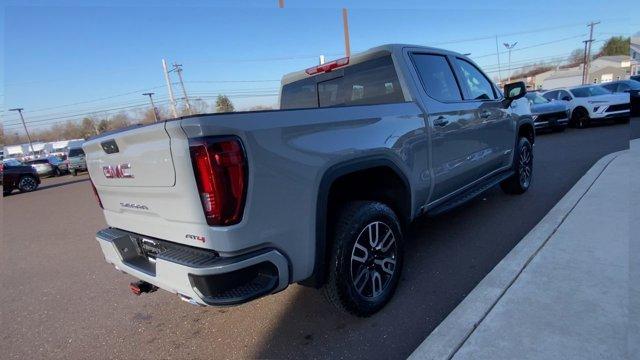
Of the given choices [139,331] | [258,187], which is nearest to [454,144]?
[258,187]

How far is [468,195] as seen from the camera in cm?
392

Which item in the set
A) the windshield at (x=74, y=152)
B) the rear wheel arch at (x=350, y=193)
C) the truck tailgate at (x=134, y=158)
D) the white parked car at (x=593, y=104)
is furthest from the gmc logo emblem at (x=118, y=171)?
the windshield at (x=74, y=152)

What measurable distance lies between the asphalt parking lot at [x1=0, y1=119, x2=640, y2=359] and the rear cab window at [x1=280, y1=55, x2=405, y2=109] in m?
1.63

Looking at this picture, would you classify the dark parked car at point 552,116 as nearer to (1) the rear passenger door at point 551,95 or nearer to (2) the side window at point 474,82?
(1) the rear passenger door at point 551,95

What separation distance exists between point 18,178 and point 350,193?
19.5 metres

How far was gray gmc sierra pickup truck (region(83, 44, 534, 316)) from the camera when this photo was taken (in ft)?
6.24

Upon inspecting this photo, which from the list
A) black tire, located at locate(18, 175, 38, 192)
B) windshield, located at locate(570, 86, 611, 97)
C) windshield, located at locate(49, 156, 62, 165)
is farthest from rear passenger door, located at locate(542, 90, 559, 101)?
windshield, located at locate(49, 156, 62, 165)

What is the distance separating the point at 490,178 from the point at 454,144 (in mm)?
1321

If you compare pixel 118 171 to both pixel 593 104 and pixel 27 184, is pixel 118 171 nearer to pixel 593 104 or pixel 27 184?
pixel 593 104

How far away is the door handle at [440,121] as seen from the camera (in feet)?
10.8

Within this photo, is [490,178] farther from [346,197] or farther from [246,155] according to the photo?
[246,155]

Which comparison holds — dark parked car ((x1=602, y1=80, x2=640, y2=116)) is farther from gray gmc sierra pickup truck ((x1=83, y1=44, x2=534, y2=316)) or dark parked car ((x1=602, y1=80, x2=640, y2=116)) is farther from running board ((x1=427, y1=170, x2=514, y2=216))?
gray gmc sierra pickup truck ((x1=83, y1=44, x2=534, y2=316))

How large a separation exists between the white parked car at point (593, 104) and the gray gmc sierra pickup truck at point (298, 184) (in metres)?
11.5

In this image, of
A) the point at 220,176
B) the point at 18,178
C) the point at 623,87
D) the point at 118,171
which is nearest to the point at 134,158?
the point at 118,171
